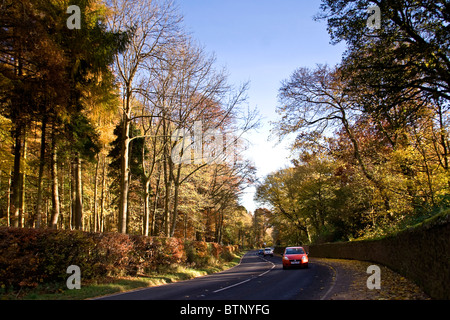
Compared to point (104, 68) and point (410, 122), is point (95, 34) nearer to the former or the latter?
point (104, 68)

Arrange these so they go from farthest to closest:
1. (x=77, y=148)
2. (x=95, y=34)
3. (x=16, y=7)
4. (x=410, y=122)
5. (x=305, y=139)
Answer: (x=305, y=139) < (x=77, y=148) < (x=95, y=34) < (x=410, y=122) < (x=16, y=7)

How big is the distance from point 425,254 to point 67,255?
37.0ft

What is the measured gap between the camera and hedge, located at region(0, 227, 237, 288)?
9234 millimetres

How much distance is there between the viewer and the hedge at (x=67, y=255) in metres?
9.23

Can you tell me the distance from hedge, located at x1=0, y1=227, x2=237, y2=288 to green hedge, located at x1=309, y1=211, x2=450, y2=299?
11068 mm

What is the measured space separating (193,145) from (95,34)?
437 inches

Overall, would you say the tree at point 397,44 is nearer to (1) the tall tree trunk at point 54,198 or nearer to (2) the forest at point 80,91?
(2) the forest at point 80,91

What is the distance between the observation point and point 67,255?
11.0 meters

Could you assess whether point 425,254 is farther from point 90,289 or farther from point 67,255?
point 67,255

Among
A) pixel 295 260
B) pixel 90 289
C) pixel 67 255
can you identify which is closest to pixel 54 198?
pixel 67 255

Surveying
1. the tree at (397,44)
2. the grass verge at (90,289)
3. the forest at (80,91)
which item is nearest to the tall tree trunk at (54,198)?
the forest at (80,91)

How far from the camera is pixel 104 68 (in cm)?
1366

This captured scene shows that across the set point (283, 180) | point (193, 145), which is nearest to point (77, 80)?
point (193, 145)

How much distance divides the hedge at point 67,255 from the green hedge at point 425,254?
36.3 ft
